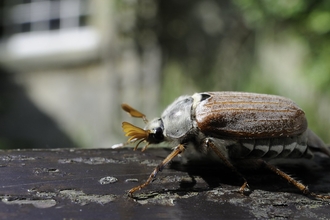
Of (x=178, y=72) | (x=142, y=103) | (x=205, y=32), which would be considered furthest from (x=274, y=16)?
(x=142, y=103)

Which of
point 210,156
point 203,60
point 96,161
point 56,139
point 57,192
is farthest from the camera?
point 56,139

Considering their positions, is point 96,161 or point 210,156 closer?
point 96,161

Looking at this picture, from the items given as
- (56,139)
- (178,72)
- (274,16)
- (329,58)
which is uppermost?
(274,16)

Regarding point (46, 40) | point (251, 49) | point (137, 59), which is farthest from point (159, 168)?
point (46, 40)

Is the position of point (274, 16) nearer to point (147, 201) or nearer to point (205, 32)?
point (205, 32)

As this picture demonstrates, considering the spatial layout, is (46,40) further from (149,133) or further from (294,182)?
(294,182)
